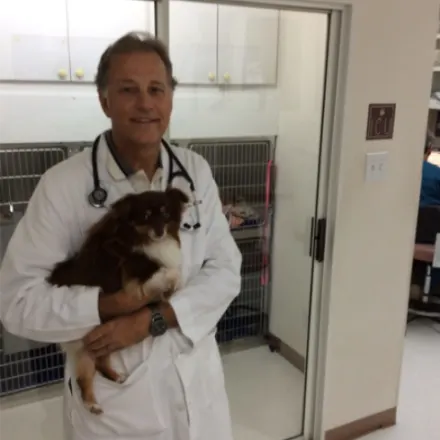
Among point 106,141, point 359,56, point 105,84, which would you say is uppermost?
point 359,56

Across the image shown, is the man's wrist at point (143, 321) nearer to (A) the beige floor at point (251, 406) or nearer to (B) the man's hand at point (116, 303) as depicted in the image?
(B) the man's hand at point (116, 303)

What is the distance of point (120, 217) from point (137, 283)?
0.48 feet

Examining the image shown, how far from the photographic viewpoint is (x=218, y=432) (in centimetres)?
133

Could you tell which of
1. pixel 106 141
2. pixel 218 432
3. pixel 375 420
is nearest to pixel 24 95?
pixel 106 141

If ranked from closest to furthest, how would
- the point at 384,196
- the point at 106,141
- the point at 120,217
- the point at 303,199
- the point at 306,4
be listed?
1. the point at 120,217
2. the point at 106,141
3. the point at 306,4
4. the point at 384,196
5. the point at 303,199

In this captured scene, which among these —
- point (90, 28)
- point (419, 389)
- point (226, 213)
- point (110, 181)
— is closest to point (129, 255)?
point (110, 181)

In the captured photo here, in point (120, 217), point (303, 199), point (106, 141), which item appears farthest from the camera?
point (303, 199)

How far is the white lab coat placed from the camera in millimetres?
1098

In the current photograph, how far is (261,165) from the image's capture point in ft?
8.83

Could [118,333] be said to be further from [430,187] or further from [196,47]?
[430,187]

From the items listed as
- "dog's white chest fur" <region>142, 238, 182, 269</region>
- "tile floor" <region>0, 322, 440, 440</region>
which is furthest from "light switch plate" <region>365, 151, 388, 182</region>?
"dog's white chest fur" <region>142, 238, 182, 269</region>

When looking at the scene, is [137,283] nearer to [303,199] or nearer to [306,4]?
[306,4]

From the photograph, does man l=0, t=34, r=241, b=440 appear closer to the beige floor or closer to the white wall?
the white wall

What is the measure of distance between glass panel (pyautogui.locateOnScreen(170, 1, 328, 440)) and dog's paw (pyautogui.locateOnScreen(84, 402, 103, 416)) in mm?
1254
